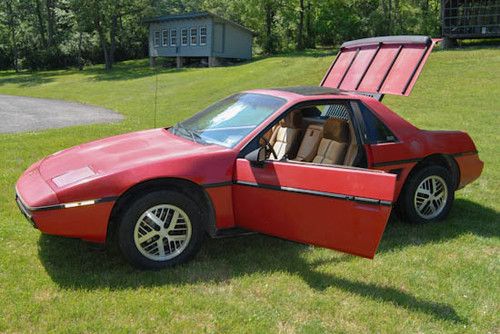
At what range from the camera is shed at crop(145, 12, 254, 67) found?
36031 millimetres

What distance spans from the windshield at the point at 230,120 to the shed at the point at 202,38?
103 ft

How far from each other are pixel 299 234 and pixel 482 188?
4.28m

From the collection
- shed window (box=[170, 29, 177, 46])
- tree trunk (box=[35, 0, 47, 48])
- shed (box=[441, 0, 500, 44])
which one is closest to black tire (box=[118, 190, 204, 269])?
shed (box=[441, 0, 500, 44])

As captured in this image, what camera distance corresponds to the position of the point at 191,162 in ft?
14.2

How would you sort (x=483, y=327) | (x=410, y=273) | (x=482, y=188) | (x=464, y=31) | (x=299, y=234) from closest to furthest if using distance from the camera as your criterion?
1. (x=483, y=327)
2. (x=299, y=234)
3. (x=410, y=273)
4. (x=482, y=188)
5. (x=464, y=31)

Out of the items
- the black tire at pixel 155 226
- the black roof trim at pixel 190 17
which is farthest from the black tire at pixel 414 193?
the black roof trim at pixel 190 17

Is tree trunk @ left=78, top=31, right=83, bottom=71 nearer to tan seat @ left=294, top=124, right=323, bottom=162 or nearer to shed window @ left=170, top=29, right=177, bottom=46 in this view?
shed window @ left=170, top=29, right=177, bottom=46

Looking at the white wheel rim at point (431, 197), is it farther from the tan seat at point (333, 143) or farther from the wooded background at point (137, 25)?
the wooded background at point (137, 25)

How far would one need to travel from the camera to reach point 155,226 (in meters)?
4.25

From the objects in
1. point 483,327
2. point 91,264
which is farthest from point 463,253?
point 91,264

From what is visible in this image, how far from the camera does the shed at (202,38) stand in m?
36.0

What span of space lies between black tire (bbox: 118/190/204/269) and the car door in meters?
0.39

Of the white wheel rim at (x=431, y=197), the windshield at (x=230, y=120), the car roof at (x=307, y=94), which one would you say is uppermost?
the car roof at (x=307, y=94)

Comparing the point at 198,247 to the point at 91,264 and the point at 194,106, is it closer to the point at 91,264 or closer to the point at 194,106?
the point at 91,264
